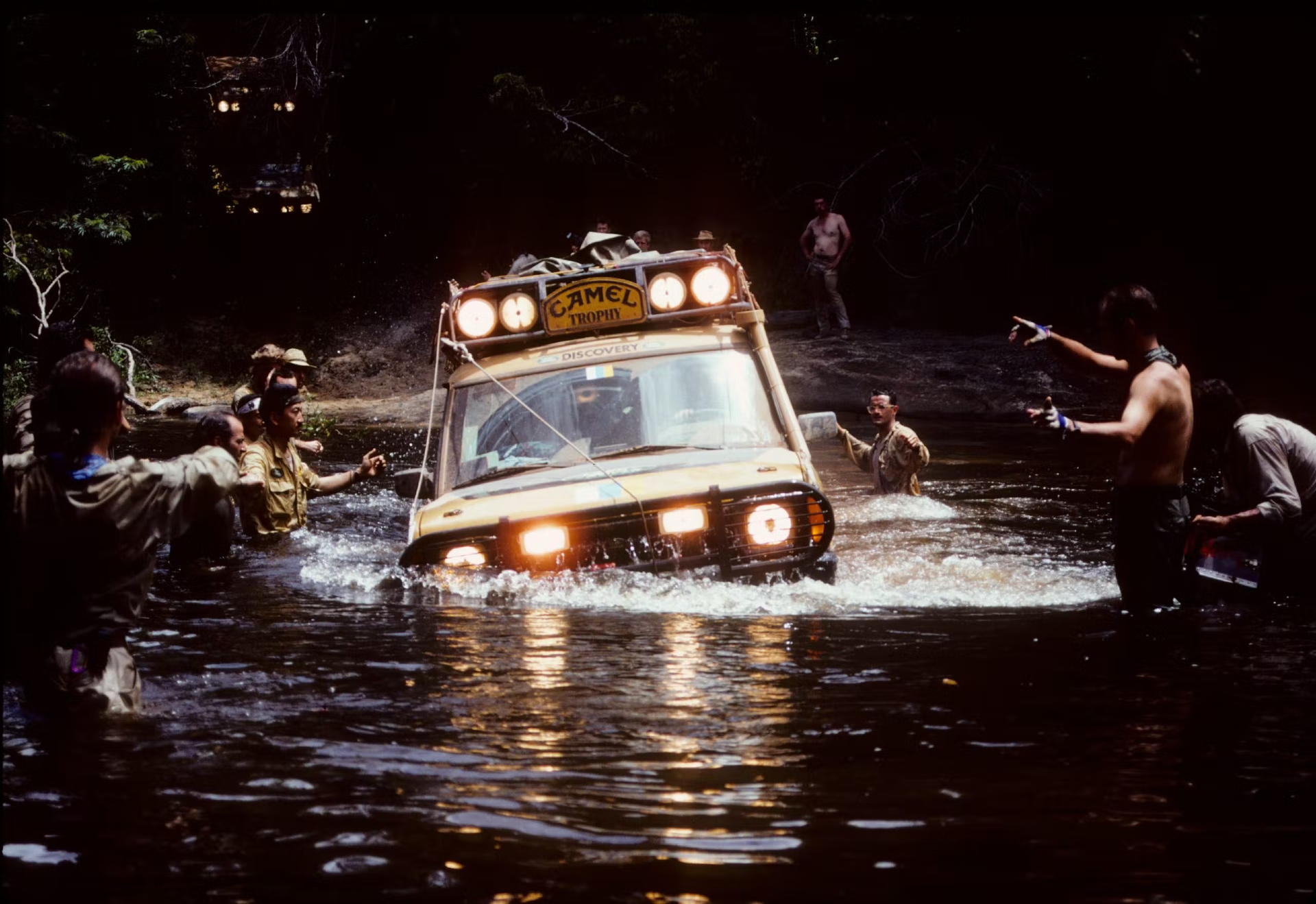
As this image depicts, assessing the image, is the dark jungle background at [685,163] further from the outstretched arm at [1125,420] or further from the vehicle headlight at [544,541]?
the vehicle headlight at [544,541]

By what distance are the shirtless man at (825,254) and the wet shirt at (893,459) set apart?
9.72 m

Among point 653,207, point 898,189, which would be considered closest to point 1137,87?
point 898,189

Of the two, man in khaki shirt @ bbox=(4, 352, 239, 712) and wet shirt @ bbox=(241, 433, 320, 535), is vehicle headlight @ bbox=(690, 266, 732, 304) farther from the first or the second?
man in khaki shirt @ bbox=(4, 352, 239, 712)

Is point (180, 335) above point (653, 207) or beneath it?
beneath

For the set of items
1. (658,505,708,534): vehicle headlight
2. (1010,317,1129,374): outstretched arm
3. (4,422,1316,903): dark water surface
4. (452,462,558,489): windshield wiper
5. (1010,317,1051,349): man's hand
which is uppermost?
(1010,317,1051,349): man's hand

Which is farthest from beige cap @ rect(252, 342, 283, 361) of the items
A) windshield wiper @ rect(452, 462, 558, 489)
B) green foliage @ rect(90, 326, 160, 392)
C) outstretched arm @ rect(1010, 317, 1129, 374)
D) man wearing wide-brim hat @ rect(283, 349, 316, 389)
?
green foliage @ rect(90, 326, 160, 392)

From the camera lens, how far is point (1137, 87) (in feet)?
59.2

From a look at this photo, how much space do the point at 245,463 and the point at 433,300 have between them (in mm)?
18959

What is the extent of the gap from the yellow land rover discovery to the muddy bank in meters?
10.4

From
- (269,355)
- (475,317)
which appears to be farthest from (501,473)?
(269,355)

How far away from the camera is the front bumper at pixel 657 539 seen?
20.8 ft

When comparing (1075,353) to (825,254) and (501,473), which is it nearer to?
(501,473)

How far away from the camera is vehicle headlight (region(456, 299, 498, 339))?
7.81 meters

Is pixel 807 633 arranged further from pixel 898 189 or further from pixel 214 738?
pixel 898 189
